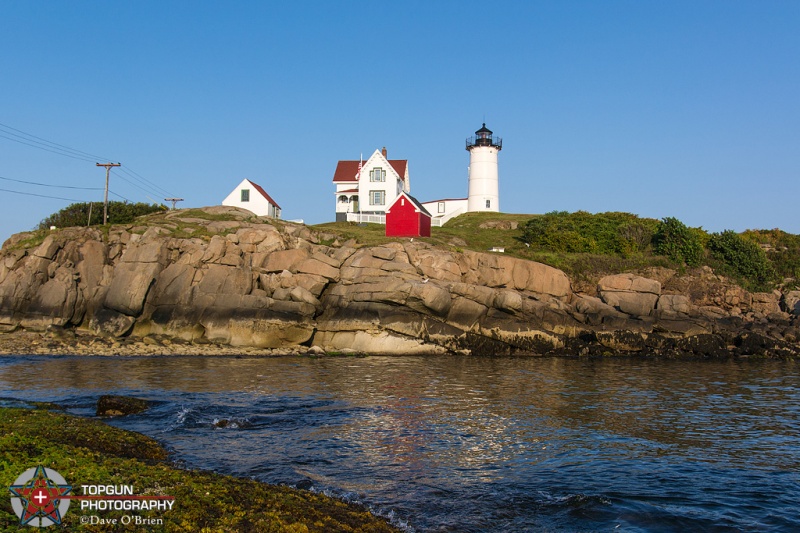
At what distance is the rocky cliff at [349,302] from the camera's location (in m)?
35.7

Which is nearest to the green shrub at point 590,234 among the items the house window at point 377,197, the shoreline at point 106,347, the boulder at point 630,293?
the boulder at point 630,293

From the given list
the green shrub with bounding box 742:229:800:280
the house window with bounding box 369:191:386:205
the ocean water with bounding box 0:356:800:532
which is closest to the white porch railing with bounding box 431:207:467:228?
the house window with bounding box 369:191:386:205

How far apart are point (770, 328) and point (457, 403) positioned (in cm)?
2797

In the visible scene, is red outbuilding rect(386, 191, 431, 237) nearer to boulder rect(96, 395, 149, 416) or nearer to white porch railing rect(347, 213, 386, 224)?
white porch railing rect(347, 213, 386, 224)

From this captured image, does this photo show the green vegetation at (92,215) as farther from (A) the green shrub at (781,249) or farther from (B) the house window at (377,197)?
(A) the green shrub at (781,249)

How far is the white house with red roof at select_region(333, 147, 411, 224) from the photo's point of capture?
61.2m

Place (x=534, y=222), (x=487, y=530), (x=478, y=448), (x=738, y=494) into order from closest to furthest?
(x=487, y=530) → (x=738, y=494) → (x=478, y=448) → (x=534, y=222)

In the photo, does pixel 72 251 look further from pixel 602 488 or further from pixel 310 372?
pixel 602 488

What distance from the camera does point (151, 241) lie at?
40.5 m

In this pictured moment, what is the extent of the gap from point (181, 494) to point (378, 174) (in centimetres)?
5447

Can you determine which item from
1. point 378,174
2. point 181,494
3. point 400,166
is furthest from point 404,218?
point 181,494

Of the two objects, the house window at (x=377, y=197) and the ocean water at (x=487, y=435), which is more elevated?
the house window at (x=377, y=197)

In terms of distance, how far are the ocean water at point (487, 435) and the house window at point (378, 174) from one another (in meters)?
35.7

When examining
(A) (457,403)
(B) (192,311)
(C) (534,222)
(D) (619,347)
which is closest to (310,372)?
(A) (457,403)
